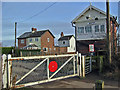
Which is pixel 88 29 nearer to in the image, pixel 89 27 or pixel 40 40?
pixel 89 27

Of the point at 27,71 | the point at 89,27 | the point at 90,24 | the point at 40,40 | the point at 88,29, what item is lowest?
the point at 27,71

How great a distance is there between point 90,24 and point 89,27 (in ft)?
1.55

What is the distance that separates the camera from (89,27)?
18.8 metres

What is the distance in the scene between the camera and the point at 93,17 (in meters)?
18.6

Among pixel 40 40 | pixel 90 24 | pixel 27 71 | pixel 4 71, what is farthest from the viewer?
pixel 40 40

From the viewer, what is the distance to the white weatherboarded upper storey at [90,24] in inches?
708

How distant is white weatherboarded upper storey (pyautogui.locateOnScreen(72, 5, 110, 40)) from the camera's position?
17984 millimetres

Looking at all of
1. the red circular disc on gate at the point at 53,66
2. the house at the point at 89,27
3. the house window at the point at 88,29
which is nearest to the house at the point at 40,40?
the house at the point at 89,27

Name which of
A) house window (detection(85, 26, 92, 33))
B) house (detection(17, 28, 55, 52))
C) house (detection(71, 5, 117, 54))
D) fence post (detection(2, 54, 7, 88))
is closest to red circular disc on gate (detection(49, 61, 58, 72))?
fence post (detection(2, 54, 7, 88))

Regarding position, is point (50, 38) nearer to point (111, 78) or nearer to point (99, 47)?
point (99, 47)

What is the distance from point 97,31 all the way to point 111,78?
11.9 m

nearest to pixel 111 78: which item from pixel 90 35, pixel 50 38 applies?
pixel 90 35

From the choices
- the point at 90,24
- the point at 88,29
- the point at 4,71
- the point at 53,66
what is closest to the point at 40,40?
the point at 88,29

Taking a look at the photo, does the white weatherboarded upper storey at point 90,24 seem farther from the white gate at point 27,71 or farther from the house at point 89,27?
the white gate at point 27,71
